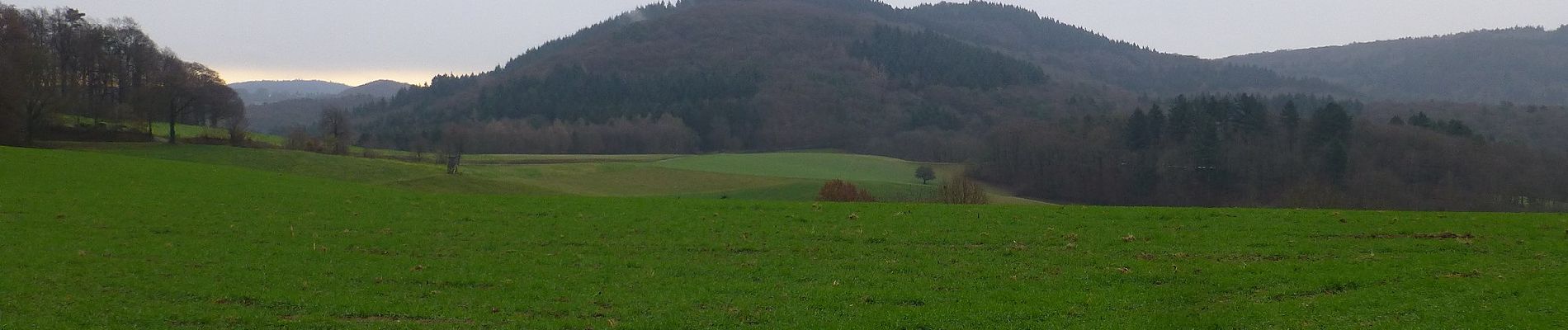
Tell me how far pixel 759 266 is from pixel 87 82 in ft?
313

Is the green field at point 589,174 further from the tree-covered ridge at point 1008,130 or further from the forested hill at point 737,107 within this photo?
the forested hill at point 737,107

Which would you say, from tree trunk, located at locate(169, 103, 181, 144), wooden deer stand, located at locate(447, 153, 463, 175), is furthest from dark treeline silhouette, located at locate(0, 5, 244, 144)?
wooden deer stand, located at locate(447, 153, 463, 175)

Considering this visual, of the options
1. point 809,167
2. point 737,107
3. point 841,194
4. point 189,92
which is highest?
point 737,107

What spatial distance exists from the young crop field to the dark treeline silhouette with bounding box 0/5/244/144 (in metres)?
39.6

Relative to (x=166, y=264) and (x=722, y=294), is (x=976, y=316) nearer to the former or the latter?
(x=722, y=294)

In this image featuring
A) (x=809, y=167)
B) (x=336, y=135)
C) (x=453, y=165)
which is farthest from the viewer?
(x=809, y=167)

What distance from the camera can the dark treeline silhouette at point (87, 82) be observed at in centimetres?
5550

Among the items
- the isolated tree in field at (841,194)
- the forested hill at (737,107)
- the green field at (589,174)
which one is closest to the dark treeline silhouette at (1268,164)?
the green field at (589,174)

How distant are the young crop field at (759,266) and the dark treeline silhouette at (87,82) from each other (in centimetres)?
3955

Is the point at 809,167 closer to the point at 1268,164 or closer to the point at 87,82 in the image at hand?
the point at 1268,164

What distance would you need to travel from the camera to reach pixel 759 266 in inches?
640

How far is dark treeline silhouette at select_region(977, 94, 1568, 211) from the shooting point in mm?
79938

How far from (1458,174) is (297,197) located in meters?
95.1

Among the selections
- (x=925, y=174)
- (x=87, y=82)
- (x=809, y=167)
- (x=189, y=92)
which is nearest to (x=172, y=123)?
(x=189, y=92)
